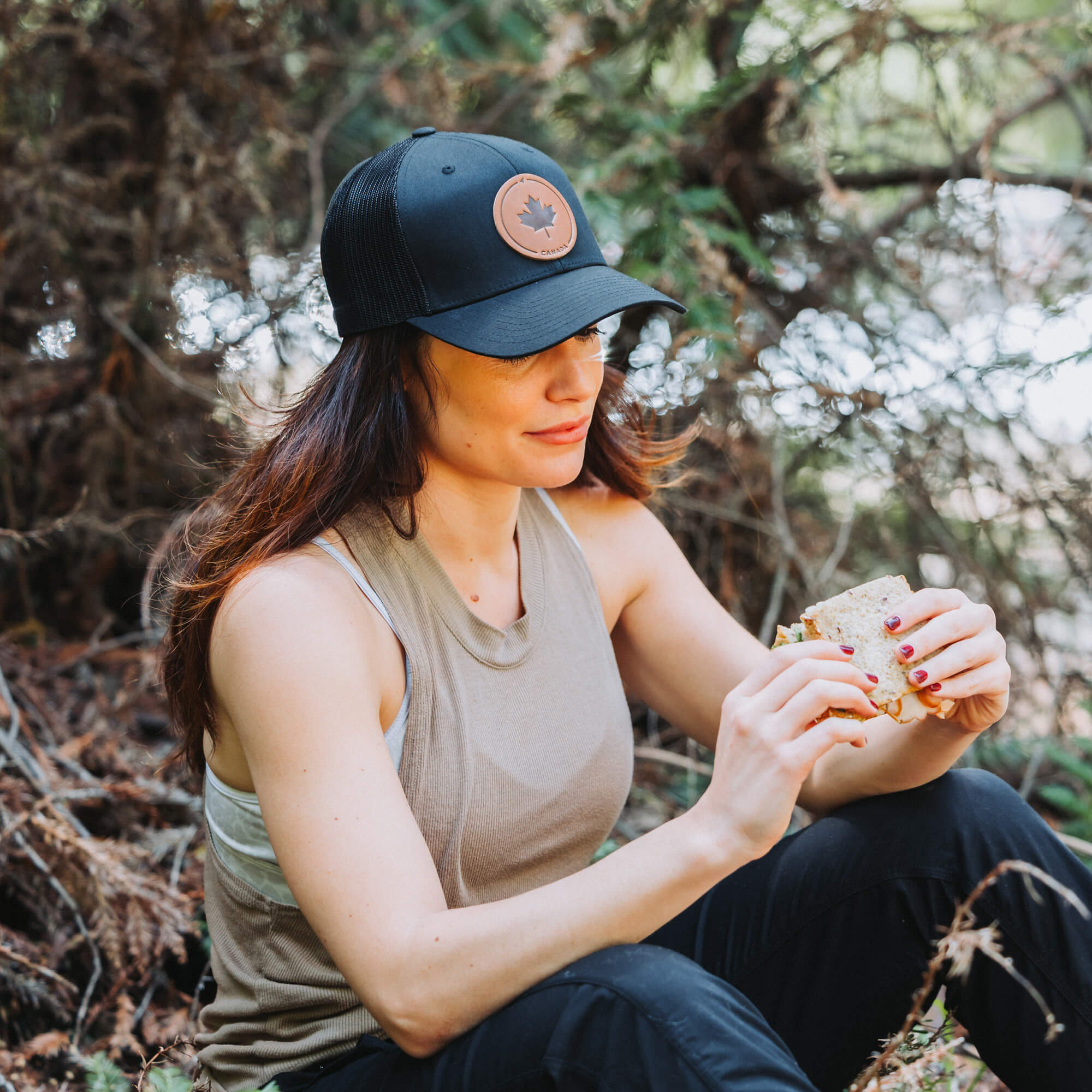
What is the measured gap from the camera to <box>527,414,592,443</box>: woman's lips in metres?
1.63

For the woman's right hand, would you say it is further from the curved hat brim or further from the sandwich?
the curved hat brim

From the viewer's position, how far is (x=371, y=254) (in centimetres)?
160

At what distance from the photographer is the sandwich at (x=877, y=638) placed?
4.92ft

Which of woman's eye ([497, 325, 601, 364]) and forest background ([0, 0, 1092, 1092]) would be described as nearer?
woman's eye ([497, 325, 601, 364])

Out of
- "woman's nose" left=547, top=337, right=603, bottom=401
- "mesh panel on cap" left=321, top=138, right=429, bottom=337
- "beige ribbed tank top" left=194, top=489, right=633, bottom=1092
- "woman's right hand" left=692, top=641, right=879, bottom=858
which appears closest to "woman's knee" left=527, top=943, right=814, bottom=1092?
"woman's right hand" left=692, top=641, right=879, bottom=858

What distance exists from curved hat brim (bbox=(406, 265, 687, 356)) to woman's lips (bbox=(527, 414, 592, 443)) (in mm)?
167

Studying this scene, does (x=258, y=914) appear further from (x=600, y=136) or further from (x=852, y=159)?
(x=852, y=159)

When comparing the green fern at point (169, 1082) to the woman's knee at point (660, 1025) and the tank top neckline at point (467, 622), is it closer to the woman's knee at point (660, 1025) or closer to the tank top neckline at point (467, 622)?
the woman's knee at point (660, 1025)

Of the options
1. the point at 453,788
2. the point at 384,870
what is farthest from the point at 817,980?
the point at 384,870

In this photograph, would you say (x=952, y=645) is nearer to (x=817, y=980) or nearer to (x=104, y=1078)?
(x=817, y=980)

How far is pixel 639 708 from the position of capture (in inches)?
129

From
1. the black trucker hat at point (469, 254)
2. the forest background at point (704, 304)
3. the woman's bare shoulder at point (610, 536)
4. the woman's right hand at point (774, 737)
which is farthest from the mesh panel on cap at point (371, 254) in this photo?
the forest background at point (704, 304)

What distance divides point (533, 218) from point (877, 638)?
2.64ft

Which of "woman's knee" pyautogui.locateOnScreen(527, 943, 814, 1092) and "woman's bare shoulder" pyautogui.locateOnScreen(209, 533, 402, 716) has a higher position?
"woman's bare shoulder" pyautogui.locateOnScreen(209, 533, 402, 716)
